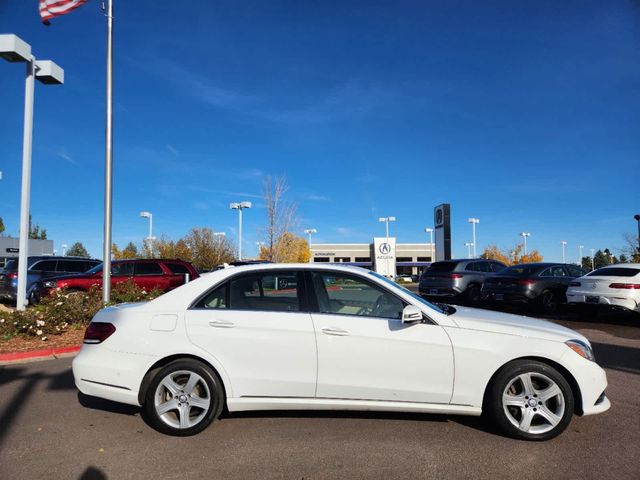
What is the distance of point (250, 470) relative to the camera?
10.9ft

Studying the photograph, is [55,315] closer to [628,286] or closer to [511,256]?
[628,286]

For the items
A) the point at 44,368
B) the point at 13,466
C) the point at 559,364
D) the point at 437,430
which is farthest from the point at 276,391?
the point at 44,368

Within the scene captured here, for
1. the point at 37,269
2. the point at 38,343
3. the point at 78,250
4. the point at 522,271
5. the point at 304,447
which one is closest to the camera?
the point at 304,447

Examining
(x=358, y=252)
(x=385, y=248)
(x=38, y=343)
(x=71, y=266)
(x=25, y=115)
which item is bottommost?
(x=38, y=343)

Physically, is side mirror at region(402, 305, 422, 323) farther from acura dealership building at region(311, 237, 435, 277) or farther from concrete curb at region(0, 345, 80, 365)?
acura dealership building at region(311, 237, 435, 277)

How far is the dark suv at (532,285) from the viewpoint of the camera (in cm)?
1180

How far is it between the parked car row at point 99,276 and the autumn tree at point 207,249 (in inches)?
682

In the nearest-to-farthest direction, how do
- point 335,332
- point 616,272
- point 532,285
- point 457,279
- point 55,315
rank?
point 335,332, point 55,315, point 616,272, point 532,285, point 457,279

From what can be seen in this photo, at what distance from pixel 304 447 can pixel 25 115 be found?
36.8 feet

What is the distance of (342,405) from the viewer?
391 centimetres

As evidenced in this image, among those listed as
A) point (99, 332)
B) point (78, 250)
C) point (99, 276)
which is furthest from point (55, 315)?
point (78, 250)

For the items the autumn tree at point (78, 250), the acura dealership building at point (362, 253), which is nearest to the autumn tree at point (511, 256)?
the acura dealership building at point (362, 253)

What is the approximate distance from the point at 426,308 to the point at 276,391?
1522mm

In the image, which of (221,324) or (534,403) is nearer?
(534,403)
